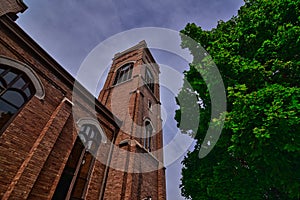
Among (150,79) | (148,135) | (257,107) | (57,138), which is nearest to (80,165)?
(57,138)

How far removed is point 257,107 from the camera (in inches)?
199

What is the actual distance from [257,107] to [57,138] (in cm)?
691

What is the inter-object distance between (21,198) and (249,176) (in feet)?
24.8

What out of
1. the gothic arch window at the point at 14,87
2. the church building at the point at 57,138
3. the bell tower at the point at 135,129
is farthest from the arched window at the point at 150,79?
the gothic arch window at the point at 14,87

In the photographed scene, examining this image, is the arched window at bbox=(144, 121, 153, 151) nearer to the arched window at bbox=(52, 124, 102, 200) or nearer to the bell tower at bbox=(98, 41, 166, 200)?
the bell tower at bbox=(98, 41, 166, 200)

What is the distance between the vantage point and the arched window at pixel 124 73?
15.8 metres

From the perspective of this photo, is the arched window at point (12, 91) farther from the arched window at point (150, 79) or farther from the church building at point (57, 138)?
the arched window at point (150, 79)

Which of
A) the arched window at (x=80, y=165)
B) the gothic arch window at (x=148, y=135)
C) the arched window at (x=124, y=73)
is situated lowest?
the arched window at (x=80, y=165)

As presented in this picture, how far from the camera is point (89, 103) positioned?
8727 millimetres

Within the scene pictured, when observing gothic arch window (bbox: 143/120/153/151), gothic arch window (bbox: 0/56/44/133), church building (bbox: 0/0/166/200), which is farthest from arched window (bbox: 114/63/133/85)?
gothic arch window (bbox: 0/56/44/133)

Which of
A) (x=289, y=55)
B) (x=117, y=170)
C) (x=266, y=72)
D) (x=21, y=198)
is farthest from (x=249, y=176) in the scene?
(x=21, y=198)

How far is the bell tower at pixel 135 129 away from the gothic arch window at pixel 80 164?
42.8 inches

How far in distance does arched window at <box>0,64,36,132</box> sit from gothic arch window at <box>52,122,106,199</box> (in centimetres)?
235

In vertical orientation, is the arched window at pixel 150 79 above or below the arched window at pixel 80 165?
above
